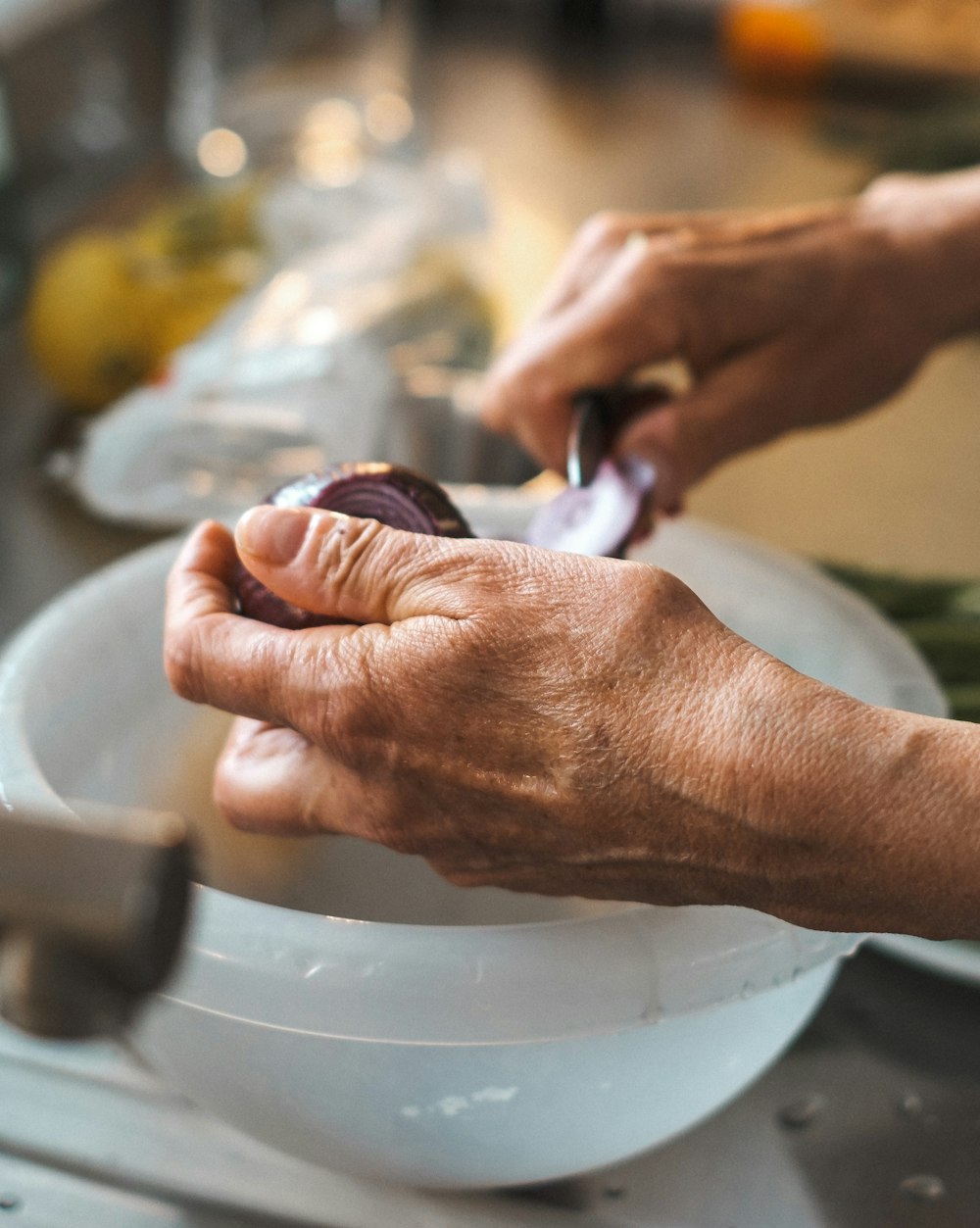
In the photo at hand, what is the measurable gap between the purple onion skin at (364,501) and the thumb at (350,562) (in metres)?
0.06

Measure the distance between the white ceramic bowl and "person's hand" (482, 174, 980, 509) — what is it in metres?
0.25

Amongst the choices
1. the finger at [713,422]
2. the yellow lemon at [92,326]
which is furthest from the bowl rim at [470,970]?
the yellow lemon at [92,326]

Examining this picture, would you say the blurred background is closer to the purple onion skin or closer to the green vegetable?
the green vegetable

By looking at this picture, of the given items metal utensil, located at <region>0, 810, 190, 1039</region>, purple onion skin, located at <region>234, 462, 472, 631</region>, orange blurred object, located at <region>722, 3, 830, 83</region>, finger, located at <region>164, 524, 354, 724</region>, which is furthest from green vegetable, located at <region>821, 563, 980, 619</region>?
orange blurred object, located at <region>722, 3, 830, 83</region>

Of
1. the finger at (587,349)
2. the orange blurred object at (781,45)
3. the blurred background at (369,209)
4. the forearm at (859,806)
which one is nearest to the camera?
the forearm at (859,806)

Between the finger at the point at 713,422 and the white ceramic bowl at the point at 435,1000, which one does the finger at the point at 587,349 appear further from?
the white ceramic bowl at the point at 435,1000

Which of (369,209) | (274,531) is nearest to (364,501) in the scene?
(274,531)

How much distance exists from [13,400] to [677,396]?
2.61 ft

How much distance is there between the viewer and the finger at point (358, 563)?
0.55 meters

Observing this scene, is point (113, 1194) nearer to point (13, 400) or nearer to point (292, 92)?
point (13, 400)

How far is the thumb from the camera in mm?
549

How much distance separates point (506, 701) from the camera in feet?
1.71

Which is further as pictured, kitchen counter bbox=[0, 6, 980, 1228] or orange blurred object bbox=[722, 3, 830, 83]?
orange blurred object bbox=[722, 3, 830, 83]

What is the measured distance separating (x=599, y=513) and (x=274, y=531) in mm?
233
